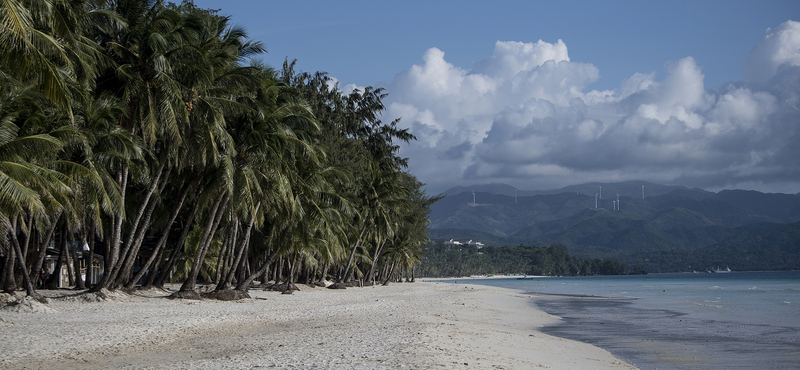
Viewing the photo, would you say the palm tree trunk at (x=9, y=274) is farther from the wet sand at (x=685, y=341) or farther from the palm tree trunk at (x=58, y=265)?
the wet sand at (x=685, y=341)

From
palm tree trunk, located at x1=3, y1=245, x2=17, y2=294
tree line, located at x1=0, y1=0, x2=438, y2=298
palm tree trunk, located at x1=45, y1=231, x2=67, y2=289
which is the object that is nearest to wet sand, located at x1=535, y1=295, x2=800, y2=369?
tree line, located at x1=0, y1=0, x2=438, y2=298

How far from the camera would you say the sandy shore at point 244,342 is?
997 cm

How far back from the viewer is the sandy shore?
997 centimetres

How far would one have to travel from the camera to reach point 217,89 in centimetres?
2214

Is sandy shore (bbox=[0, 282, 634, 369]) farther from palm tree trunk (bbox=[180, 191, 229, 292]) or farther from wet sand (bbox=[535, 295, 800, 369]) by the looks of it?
palm tree trunk (bbox=[180, 191, 229, 292])

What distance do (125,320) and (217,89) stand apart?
9.52 metres

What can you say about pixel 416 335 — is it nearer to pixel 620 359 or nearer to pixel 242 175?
pixel 620 359

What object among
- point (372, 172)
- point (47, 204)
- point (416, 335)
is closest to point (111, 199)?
point (47, 204)

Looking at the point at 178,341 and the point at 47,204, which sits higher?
the point at 47,204

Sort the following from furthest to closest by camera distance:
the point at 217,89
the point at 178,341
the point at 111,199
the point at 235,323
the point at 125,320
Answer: the point at 217,89
the point at 111,199
the point at 235,323
the point at 125,320
the point at 178,341

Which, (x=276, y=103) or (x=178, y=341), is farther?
(x=276, y=103)

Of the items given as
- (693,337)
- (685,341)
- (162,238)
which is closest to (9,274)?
(162,238)

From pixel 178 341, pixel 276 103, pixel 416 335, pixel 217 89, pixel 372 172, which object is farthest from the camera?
pixel 372 172

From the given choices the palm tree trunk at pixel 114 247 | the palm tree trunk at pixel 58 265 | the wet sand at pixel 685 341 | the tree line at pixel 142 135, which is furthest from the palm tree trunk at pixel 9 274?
the wet sand at pixel 685 341
